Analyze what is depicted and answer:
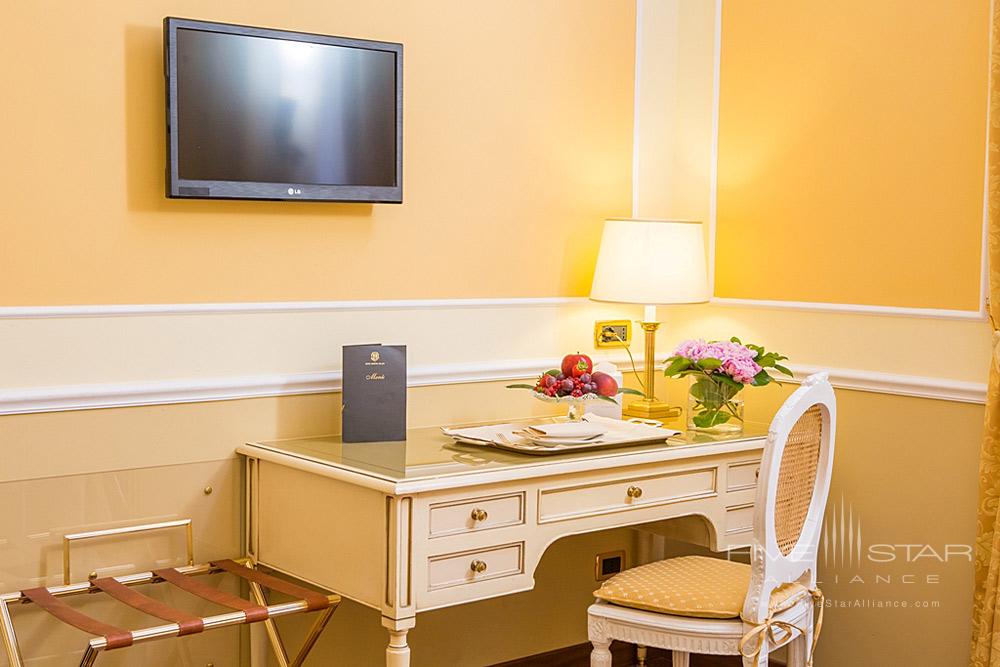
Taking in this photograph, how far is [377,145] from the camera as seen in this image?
2.85 meters

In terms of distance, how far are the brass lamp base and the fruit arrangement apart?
391mm

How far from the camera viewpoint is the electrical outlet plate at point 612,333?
344 centimetres

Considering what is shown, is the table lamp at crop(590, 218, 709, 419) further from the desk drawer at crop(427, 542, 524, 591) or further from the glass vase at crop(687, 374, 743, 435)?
the desk drawer at crop(427, 542, 524, 591)

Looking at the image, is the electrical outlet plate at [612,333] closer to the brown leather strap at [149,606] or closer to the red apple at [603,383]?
the red apple at [603,383]

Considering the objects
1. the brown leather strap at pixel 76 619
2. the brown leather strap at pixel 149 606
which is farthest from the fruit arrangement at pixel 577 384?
the brown leather strap at pixel 76 619

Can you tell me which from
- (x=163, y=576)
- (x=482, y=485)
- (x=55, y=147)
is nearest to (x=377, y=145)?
(x=55, y=147)

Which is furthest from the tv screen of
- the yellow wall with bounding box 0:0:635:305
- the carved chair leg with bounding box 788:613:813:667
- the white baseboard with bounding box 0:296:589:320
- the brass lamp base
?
the carved chair leg with bounding box 788:613:813:667

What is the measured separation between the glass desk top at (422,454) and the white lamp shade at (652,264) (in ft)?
1.53

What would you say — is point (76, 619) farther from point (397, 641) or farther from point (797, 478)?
point (797, 478)

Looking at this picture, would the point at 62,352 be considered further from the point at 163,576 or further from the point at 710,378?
the point at 710,378

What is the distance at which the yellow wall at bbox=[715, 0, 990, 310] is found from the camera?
2.89 metres

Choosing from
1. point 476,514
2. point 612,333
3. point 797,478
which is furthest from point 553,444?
point 612,333

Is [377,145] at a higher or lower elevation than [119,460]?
higher

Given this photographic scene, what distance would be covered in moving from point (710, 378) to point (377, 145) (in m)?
1.08
